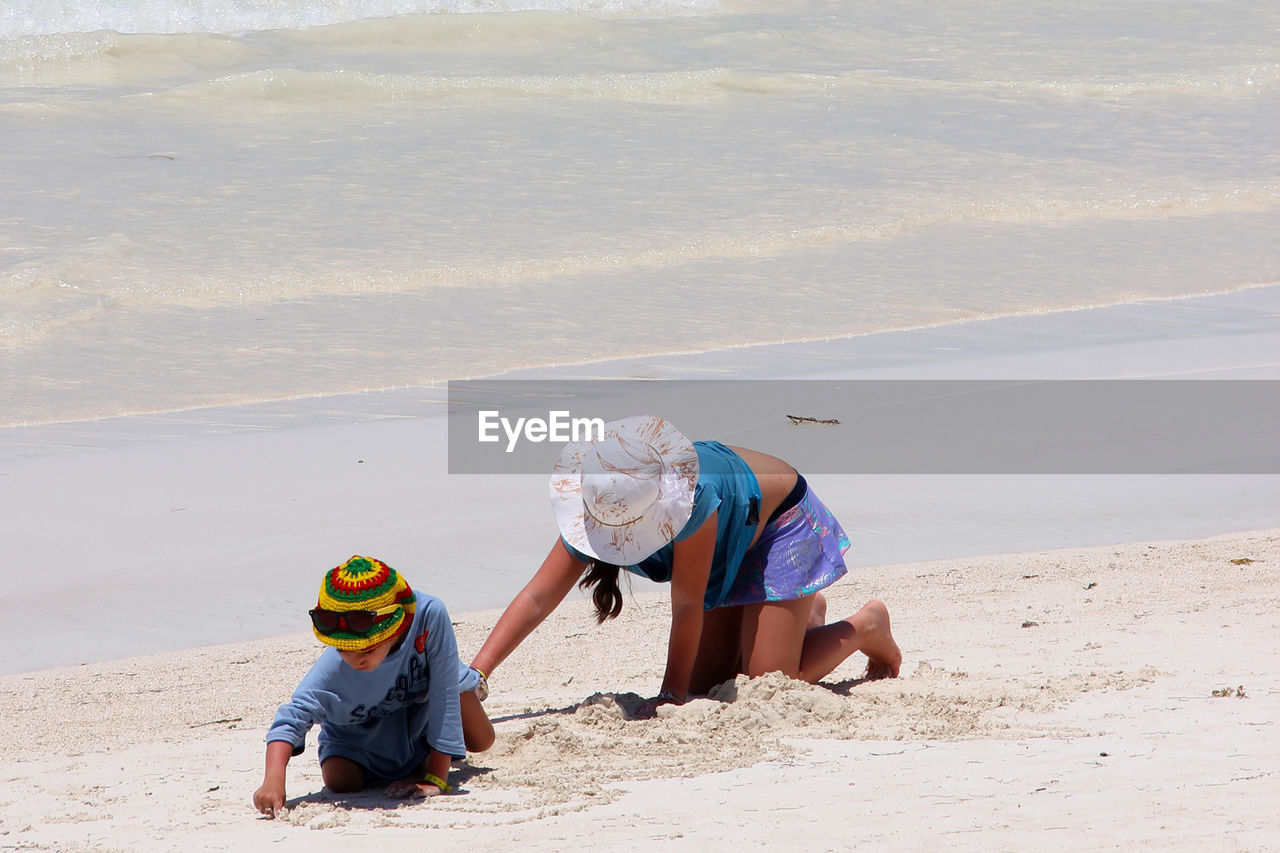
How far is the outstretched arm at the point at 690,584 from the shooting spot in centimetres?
354

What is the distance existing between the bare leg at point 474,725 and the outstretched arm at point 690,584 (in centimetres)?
51

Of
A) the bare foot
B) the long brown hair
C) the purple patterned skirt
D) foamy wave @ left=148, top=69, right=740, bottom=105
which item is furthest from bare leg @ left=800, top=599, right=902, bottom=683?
foamy wave @ left=148, top=69, right=740, bottom=105

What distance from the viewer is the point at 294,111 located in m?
17.4

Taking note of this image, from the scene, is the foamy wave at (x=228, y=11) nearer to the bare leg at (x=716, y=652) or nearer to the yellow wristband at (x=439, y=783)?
the bare leg at (x=716, y=652)

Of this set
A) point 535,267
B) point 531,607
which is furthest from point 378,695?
point 535,267

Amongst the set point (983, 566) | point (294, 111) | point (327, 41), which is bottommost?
point (983, 566)

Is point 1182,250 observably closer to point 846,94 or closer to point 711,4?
point 846,94

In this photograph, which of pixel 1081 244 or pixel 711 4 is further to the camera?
pixel 711 4

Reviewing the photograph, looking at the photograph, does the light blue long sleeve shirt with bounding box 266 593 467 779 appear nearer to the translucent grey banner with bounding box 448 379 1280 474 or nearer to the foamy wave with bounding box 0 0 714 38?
the translucent grey banner with bounding box 448 379 1280 474

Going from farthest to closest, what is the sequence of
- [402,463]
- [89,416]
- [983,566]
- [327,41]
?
1. [327,41]
2. [89,416]
3. [402,463]
4. [983,566]

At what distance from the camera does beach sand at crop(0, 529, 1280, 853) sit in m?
2.79

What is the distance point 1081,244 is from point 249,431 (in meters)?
7.51

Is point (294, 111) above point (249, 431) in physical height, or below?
above

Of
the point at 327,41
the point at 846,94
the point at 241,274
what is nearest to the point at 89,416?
the point at 241,274
